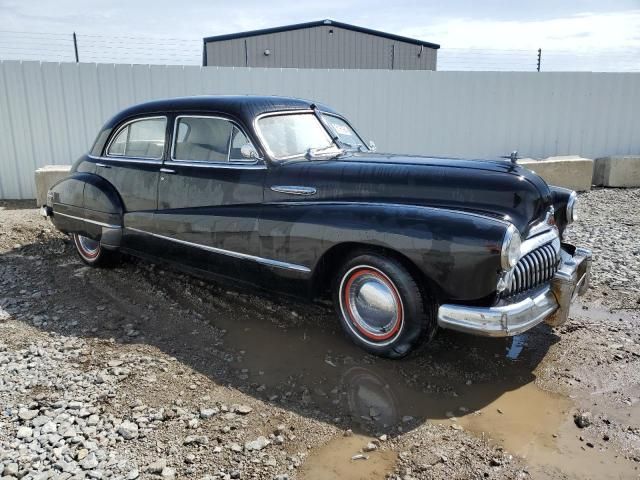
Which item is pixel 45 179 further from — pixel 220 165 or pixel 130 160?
pixel 220 165

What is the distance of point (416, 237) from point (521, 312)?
770 mm

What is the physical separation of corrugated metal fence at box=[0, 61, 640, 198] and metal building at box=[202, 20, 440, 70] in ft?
26.8

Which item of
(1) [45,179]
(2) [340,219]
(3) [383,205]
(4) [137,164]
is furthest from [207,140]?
(1) [45,179]

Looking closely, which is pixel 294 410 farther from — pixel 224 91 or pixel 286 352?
pixel 224 91

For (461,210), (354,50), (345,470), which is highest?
(354,50)

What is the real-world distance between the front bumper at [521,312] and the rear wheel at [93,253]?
3.74 m

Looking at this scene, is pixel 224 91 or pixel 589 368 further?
pixel 224 91

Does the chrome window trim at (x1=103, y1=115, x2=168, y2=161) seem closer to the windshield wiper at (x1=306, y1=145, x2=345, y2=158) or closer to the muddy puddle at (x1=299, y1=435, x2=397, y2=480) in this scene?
the windshield wiper at (x1=306, y1=145, x2=345, y2=158)

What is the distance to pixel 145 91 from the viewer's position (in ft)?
30.7

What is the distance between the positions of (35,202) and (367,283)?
724 centimetres

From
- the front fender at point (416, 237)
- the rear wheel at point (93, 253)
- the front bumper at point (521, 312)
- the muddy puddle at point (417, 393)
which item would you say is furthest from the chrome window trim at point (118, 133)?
the front bumper at point (521, 312)

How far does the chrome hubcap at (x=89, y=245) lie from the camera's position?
5.76 metres

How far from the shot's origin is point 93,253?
5.79m

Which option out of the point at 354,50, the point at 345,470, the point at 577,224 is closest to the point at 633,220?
the point at 577,224
